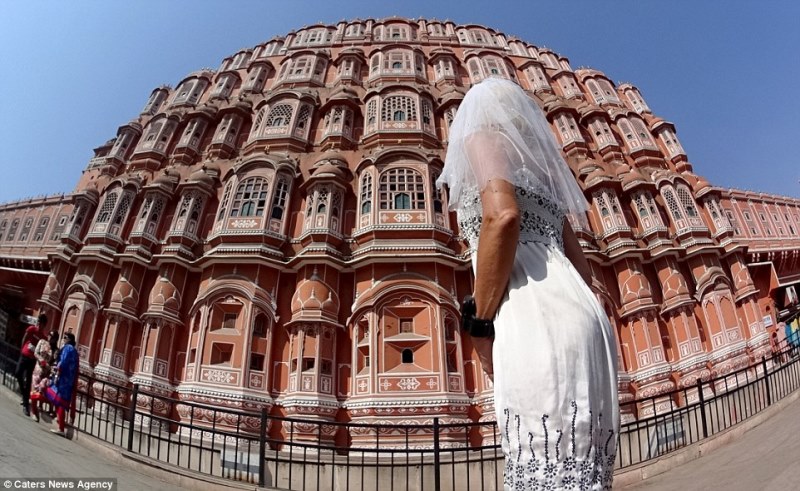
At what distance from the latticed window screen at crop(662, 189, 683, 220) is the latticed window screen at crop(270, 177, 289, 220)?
1477cm

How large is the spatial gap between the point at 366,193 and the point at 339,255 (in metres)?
2.55

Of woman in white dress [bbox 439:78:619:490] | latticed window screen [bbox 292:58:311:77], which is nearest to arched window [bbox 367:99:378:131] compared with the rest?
latticed window screen [bbox 292:58:311:77]

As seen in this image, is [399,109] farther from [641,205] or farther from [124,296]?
[124,296]

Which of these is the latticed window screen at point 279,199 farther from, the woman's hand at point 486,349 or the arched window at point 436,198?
the woman's hand at point 486,349

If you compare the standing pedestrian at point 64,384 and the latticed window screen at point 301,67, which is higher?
the latticed window screen at point 301,67

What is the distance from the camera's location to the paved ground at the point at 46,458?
15.6 ft

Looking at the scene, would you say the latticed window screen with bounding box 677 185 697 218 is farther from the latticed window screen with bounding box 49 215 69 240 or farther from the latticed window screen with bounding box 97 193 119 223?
the latticed window screen with bounding box 49 215 69 240

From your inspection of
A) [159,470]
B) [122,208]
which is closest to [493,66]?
[122,208]

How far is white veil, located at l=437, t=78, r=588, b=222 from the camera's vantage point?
2.12m

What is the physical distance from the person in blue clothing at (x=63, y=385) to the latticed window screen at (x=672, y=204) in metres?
19.5

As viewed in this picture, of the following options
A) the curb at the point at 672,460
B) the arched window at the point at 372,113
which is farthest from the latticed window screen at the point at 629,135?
the curb at the point at 672,460

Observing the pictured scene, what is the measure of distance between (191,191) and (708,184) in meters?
21.0

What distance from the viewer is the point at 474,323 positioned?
1981 mm

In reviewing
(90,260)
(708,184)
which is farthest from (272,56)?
(708,184)
